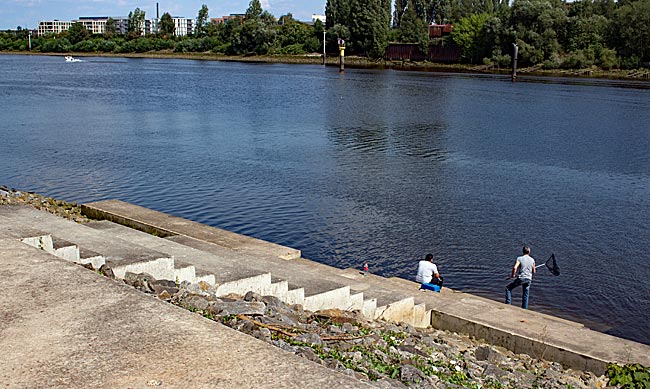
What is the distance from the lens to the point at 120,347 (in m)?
5.91

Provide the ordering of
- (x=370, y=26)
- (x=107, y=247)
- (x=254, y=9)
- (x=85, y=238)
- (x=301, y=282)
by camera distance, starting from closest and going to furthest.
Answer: (x=107, y=247), (x=301, y=282), (x=85, y=238), (x=370, y=26), (x=254, y=9)

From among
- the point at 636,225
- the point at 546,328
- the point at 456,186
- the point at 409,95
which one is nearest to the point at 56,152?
the point at 456,186

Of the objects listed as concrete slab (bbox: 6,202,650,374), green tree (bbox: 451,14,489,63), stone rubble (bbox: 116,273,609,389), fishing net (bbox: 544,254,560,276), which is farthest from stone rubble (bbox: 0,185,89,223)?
green tree (bbox: 451,14,489,63)

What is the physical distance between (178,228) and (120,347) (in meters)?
11.1

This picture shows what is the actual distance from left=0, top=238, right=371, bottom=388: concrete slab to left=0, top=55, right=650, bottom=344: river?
11778mm

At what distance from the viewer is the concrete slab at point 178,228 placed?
620 inches

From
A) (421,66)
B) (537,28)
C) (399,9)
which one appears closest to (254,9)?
(399,9)

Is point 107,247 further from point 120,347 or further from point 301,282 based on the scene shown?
point 120,347

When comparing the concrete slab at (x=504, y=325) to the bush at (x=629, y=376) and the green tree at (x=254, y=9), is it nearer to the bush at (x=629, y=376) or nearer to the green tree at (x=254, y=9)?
the bush at (x=629, y=376)

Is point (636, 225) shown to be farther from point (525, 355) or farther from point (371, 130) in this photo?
point (371, 130)

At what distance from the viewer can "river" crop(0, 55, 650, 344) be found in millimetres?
19766

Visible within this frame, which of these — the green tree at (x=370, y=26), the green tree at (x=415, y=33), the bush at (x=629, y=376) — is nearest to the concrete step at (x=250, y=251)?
the bush at (x=629, y=376)

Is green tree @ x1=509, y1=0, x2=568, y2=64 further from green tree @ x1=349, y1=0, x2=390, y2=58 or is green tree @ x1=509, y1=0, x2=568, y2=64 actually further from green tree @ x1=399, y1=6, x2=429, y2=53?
green tree @ x1=349, y1=0, x2=390, y2=58

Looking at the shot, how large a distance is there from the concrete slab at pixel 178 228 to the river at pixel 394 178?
3.65 m
